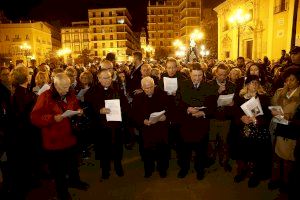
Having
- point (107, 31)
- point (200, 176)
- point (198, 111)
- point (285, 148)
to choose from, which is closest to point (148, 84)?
point (198, 111)

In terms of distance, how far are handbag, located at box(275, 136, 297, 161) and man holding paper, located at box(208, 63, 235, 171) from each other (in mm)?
1131

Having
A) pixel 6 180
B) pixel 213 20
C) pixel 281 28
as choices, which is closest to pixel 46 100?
pixel 6 180

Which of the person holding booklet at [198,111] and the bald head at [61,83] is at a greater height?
the bald head at [61,83]

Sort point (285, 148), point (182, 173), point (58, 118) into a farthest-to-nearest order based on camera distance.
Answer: point (182, 173) → point (285, 148) → point (58, 118)

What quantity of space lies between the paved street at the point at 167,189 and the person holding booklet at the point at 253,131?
346 millimetres

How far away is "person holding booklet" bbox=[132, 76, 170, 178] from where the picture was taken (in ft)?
19.3

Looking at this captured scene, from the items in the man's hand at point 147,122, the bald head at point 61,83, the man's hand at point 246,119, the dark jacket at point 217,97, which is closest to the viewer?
the bald head at point 61,83

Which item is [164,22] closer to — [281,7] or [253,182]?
[281,7]

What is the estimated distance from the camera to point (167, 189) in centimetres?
559

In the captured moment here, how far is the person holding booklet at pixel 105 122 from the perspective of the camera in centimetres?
596

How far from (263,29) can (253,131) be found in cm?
2306

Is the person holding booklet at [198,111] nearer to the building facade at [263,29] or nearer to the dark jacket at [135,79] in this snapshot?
the dark jacket at [135,79]

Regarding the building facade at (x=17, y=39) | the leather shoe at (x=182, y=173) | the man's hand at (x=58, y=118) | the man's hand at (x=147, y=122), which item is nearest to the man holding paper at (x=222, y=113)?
the leather shoe at (x=182, y=173)

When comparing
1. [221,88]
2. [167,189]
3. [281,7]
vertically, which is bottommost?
[167,189]
